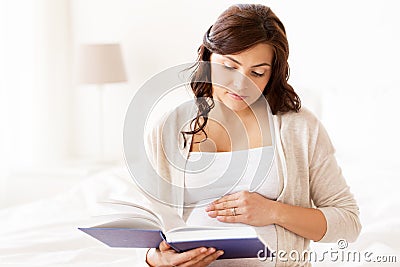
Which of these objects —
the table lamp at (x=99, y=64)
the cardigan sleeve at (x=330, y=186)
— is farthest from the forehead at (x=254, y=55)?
the table lamp at (x=99, y=64)

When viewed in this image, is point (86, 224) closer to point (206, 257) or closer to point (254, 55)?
point (206, 257)

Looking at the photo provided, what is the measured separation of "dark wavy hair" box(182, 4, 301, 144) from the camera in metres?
1.26

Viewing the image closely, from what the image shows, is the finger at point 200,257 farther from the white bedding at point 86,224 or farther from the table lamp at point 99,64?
the table lamp at point 99,64

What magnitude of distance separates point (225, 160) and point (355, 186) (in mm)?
1182

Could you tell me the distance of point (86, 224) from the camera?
1.72 metres

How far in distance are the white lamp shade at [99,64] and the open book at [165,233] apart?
2.30 meters

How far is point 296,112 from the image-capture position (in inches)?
54.1

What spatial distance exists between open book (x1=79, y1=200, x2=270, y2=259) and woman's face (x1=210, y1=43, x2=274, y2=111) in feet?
0.92

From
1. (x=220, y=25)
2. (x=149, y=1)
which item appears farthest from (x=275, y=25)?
(x=149, y=1)

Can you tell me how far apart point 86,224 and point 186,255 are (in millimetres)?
598

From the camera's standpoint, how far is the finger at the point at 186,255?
1.18 meters

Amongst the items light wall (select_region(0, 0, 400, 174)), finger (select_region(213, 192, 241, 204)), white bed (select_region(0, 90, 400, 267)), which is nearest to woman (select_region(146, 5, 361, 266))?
finger (select_region(213, 192, 241, 204))

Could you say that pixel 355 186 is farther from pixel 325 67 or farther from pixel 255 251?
pixel 255 251

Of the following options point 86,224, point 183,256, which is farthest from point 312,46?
point 183,256
